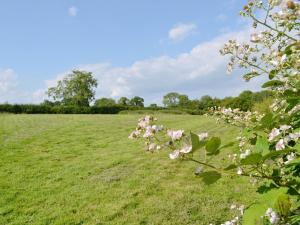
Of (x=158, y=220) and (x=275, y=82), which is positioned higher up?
(x=275, y=82)

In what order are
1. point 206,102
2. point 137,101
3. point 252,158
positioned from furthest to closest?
point 137,101
point 206,102
point 252,158

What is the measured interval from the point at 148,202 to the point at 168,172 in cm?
202

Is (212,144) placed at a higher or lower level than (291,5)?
lower

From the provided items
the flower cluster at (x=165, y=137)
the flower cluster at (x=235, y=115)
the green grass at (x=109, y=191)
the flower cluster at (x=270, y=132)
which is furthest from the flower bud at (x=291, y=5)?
the green grass at (x=109, y=191)

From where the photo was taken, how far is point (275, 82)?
5.49 feet

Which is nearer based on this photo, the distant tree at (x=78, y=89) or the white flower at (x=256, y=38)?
the white flower at (x=256, y=38)

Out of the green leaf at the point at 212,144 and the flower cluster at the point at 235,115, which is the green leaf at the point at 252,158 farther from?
the flower cluster at the point at 235,115

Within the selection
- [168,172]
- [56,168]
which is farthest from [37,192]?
[168,172]

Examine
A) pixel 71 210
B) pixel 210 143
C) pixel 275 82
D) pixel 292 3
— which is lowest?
pixel 71 210

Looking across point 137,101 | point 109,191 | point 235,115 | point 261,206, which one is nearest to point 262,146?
point 261,206

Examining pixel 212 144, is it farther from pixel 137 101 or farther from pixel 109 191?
pixel 137 101

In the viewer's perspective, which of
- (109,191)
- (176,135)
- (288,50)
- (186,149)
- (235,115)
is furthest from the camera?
(109,191)

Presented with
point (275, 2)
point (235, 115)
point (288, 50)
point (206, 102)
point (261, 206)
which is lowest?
point (261, 206)

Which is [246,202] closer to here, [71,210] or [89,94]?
[71,210]
